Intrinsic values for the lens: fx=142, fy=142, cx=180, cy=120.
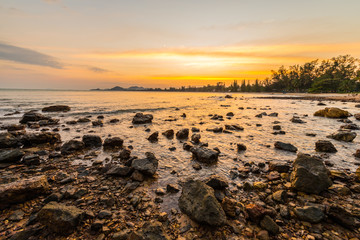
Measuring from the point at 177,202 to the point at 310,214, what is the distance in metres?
3.48

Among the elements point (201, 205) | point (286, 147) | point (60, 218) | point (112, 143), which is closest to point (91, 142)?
point (112, 143)

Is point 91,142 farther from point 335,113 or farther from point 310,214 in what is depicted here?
point 335,113

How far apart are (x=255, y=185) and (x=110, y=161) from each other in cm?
654

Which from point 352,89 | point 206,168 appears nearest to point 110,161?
point 206,168

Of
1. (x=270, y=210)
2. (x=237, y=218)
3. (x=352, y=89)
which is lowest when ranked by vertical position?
(x=237, y=218)

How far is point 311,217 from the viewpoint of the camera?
3.53 metres

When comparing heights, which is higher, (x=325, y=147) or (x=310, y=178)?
(x=310, y=178)

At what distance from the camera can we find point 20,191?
4207 millimetres

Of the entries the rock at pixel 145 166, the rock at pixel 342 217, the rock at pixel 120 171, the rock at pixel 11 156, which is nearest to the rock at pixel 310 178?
the rock at pixel 342 217

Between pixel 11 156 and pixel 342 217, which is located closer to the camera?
pixel 342 217

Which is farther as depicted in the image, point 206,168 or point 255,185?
point 206,168

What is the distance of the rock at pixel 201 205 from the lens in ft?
11.2

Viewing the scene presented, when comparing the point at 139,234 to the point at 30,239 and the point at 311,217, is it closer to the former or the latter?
the point at 30,239

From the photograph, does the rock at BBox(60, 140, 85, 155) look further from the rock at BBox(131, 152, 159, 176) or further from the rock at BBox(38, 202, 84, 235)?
the rock at BBox(38, 202, 84, 235)
